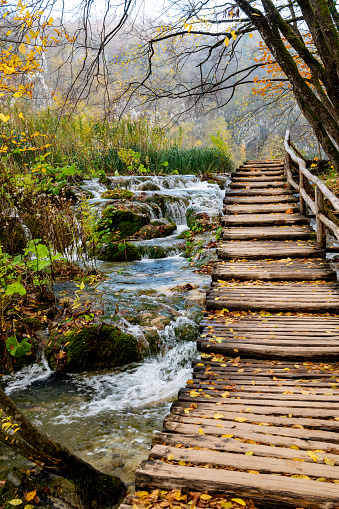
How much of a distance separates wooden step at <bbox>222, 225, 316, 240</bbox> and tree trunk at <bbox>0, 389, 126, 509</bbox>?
13.8ft

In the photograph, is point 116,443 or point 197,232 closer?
point 116,443

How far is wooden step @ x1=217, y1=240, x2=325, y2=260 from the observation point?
199 inches

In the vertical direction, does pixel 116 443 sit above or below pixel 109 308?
below

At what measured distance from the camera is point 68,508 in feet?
7.61

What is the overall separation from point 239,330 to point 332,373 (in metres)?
0.91

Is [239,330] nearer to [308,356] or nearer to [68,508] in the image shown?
[308,356]

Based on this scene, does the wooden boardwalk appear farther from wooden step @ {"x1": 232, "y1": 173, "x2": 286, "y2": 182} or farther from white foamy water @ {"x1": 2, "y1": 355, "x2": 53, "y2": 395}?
wooden step @ {"x1": 232, "y1": 173, "x2": 286, "y2": 182}

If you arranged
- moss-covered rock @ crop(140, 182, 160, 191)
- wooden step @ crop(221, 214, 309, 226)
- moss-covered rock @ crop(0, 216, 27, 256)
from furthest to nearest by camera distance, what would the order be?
moss-covered rock @ crop(140, 182, 160, 191)
wooden step @ crop(221, 214, 309, 226)
moss-covered rock @ crop(0, 216, 27, 256)

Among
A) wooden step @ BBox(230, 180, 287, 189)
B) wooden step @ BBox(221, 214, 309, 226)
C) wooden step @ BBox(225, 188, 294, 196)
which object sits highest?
wooden step @ BBox(230, 180, 287, 189)

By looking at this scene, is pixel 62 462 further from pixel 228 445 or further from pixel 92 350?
pixel 92 350

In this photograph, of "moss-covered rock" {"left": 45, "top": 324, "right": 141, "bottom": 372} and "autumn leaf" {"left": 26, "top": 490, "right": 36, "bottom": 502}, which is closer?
"autumn leaf" {"left": 26, "top": 490, "right": 36, "bottom": 502}

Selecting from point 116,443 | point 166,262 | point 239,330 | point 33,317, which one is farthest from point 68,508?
point 166,262

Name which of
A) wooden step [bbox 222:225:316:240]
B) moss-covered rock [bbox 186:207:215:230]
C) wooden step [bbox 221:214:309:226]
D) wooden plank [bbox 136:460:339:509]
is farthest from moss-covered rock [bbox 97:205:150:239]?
wooden plank [bbox 136:460:339:509]

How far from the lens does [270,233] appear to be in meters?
5.79
